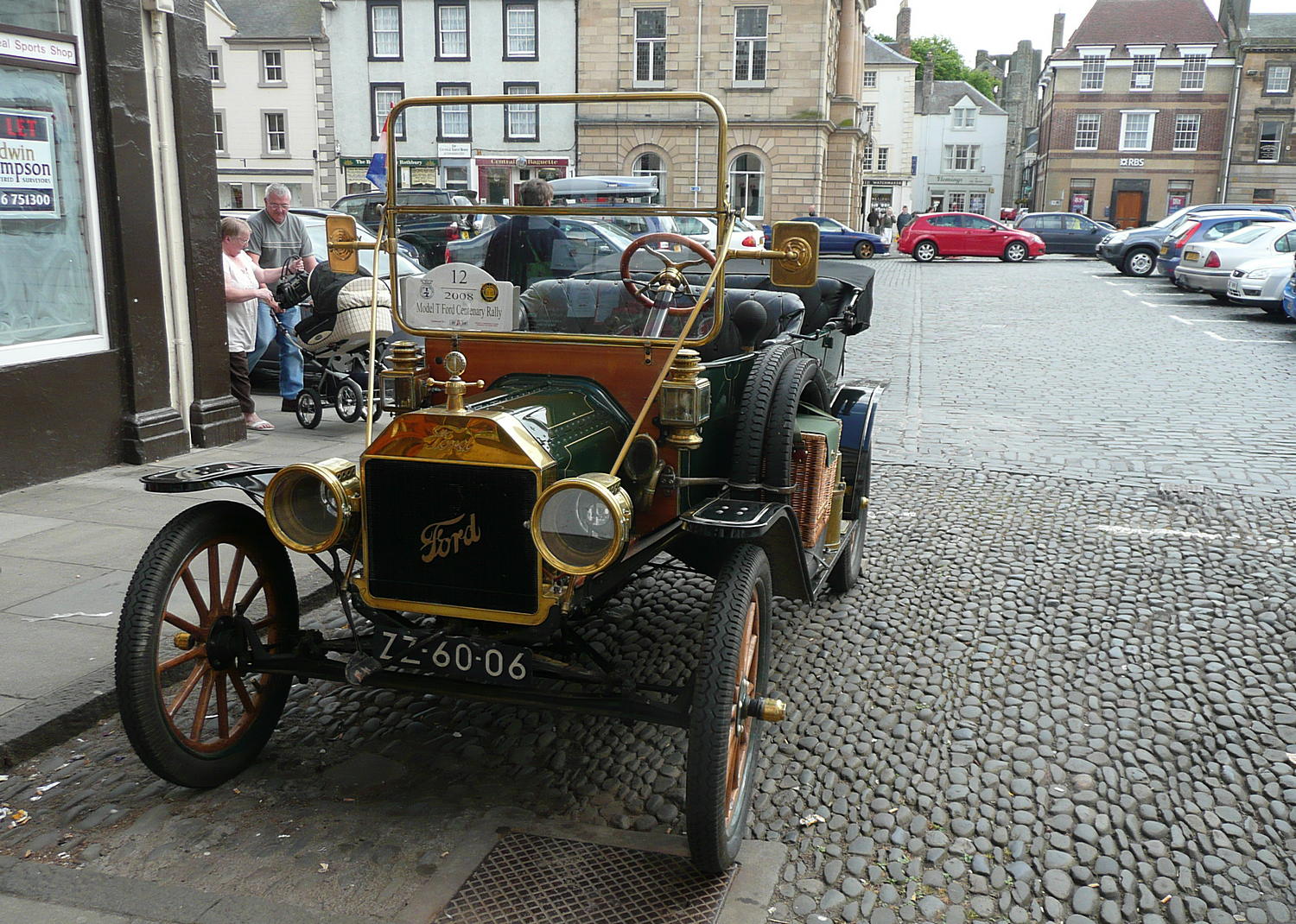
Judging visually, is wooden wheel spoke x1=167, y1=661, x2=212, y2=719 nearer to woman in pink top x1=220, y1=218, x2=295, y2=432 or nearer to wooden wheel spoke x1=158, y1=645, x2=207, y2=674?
wooden wheel spoke x1=158, y1=645, x2=207, y2=674

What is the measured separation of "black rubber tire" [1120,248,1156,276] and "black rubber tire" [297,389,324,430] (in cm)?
2496

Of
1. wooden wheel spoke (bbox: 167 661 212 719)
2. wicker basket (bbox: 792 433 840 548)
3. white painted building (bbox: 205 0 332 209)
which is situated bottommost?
wooden wheel spoke (bbox: 167 661 212 719)

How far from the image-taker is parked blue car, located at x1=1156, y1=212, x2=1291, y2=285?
77.4ft

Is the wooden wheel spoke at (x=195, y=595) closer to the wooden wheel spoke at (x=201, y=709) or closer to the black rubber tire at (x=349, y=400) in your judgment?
the wooden wheel spoke at (x=201, y=709)

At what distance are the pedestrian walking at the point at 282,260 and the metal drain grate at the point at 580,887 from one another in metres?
6.78

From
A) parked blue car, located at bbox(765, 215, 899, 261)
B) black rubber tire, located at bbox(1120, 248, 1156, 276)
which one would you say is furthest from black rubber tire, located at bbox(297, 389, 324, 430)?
parked blue car, located at bbox(765, 215, 899, 261)

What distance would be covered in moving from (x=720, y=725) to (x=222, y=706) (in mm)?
1640

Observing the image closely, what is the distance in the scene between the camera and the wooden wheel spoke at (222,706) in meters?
3.61

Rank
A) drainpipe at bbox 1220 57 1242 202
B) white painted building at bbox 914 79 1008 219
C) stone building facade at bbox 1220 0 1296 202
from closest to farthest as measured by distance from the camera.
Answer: stone building facade at bbox 1220 0 1296 202 → drainpipe at bbox 1220 57 1242 202 → white painted building at bbox 914 79 1008 219

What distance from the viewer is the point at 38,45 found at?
269 inches

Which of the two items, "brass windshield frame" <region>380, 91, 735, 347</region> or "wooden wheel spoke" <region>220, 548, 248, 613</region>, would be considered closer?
"wooden wheel spoke" <region>220, 548, 248, 613</region>

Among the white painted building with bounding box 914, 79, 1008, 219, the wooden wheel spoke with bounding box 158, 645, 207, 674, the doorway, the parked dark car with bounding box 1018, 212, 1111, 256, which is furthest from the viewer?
the white painted building with bounding box 914, 79, 1008, 219

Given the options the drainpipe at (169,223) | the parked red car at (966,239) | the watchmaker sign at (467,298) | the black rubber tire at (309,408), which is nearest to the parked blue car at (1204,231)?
the parked red car at (966,239)

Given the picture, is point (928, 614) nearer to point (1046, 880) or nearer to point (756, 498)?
point (756, 498)
